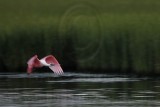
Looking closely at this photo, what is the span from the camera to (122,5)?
34969mm

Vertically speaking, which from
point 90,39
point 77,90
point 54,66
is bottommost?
point 77,90

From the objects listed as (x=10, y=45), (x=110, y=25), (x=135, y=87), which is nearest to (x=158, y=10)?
(x=110, y=25)

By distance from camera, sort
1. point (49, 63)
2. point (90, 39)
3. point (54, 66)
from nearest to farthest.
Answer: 1. point (54, 66)
2. point (49, 63)
3. point (90, 39)

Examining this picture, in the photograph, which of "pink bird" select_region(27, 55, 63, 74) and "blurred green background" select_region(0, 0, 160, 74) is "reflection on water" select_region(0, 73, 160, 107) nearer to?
"pink bird" select_region(27, 55, 63, 74)

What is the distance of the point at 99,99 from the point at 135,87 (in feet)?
8.98

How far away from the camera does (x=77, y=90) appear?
2369 cm

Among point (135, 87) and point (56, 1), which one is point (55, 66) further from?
point (56, 1)

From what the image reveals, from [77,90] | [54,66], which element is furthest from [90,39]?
[77,90]

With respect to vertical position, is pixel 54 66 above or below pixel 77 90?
above

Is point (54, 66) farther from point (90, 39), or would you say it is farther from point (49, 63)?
point (90, 39)

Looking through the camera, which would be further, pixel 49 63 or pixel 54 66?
pixel 49 63

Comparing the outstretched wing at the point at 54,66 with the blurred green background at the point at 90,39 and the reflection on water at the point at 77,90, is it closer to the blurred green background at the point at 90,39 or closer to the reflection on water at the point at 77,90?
the reflection on water at the point at 77,90

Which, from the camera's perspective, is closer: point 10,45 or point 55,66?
point 55,66

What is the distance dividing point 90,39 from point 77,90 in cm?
648
